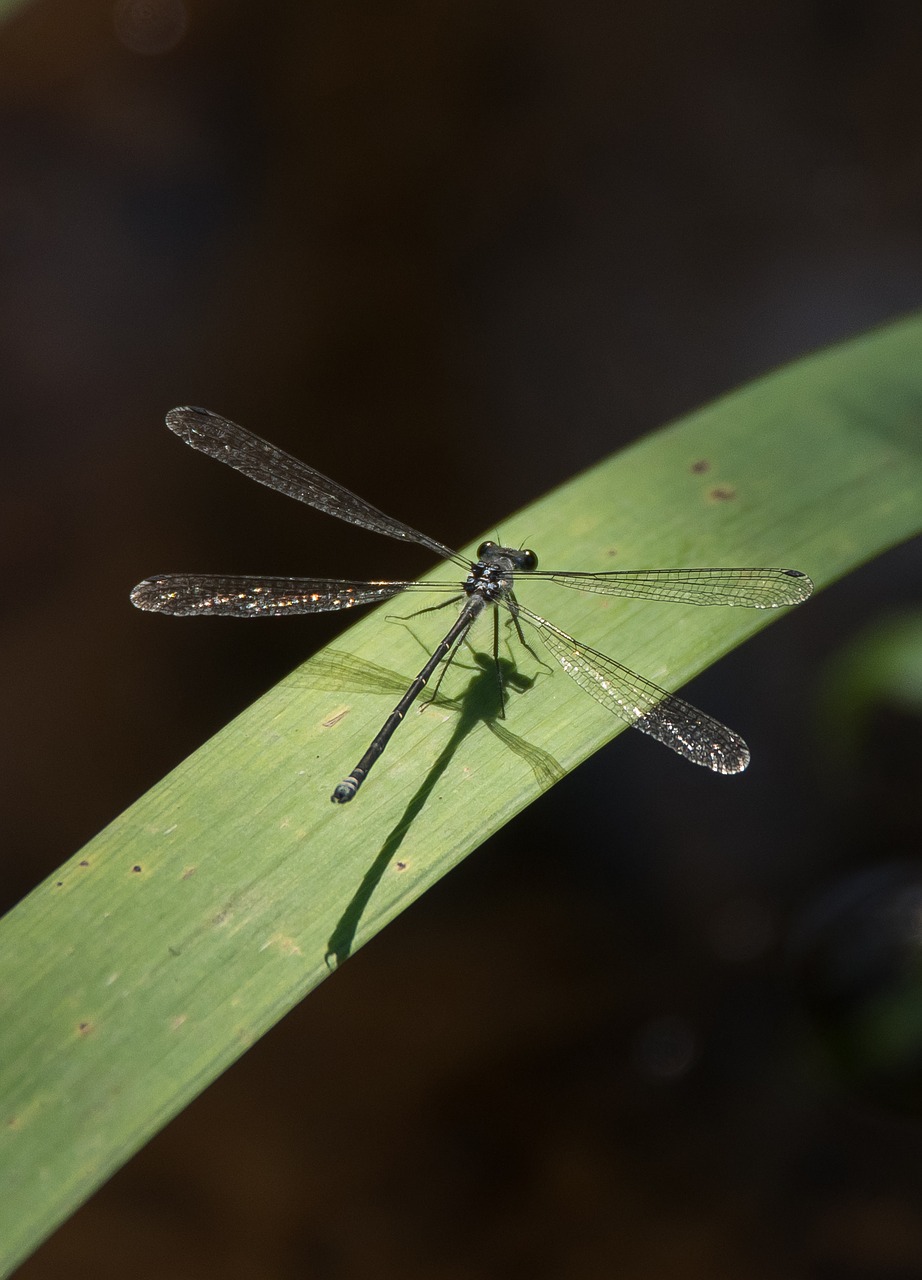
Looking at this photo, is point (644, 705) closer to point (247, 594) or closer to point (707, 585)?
point (707, 585)

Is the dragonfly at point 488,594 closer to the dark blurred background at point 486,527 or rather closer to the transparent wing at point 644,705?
the transparent wing at point 644,705

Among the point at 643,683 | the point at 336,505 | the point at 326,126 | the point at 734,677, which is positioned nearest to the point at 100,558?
the point at 336,505

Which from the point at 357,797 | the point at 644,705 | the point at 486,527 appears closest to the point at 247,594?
the point at 357,797

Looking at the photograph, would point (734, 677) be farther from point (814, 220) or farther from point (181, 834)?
point (181, 834)

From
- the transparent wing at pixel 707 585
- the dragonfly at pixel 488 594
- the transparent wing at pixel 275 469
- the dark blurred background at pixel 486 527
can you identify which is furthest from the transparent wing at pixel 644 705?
the dark blurred background at pixel 486 527

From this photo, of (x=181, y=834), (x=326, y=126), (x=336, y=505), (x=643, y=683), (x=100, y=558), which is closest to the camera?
(x=181, y=834)

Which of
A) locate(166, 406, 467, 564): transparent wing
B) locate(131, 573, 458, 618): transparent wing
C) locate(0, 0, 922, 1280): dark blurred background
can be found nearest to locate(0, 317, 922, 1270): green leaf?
locate(131, 573, 458, 618): transparent wing

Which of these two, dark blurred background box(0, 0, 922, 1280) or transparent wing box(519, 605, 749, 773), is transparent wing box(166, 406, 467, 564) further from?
dark blurred background box(0, 0, 922, 1280)
